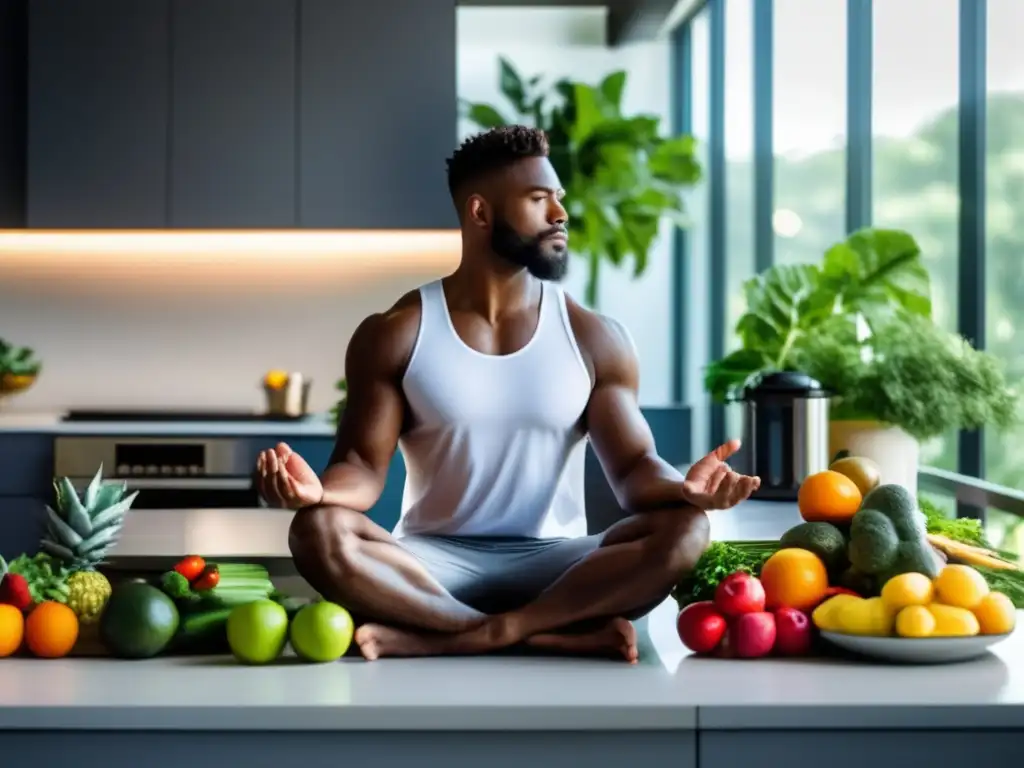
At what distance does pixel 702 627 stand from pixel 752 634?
6cm

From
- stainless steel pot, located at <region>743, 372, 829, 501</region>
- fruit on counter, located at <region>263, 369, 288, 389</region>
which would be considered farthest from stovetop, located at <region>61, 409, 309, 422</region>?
stainless steel pot, located at <region>743, 372, 829, 501</region>

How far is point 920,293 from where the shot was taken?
3.86 m

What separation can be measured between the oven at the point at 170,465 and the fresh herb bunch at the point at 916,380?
6.43ft

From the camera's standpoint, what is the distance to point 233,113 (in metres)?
4.98

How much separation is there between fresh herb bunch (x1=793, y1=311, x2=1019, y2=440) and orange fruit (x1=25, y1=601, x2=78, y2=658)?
2174 mm

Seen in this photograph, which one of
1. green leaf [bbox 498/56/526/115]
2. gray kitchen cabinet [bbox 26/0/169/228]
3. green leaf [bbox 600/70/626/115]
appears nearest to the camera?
gray kitchen cabinet [bbox 26/0/169/228]

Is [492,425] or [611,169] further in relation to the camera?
[611,169]

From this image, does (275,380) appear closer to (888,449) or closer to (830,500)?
(888,449)

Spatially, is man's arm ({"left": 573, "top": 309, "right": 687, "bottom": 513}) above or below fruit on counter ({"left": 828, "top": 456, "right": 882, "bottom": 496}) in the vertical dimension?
above

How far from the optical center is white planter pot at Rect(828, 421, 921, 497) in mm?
3506

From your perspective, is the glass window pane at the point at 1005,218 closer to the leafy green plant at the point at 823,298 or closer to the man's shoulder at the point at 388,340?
the leafy green plant at the point at 823,298

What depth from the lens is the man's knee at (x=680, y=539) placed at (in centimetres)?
182

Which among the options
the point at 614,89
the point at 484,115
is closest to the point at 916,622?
the point at 614,89

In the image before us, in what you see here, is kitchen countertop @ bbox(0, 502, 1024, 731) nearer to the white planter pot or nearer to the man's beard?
the man's beard
